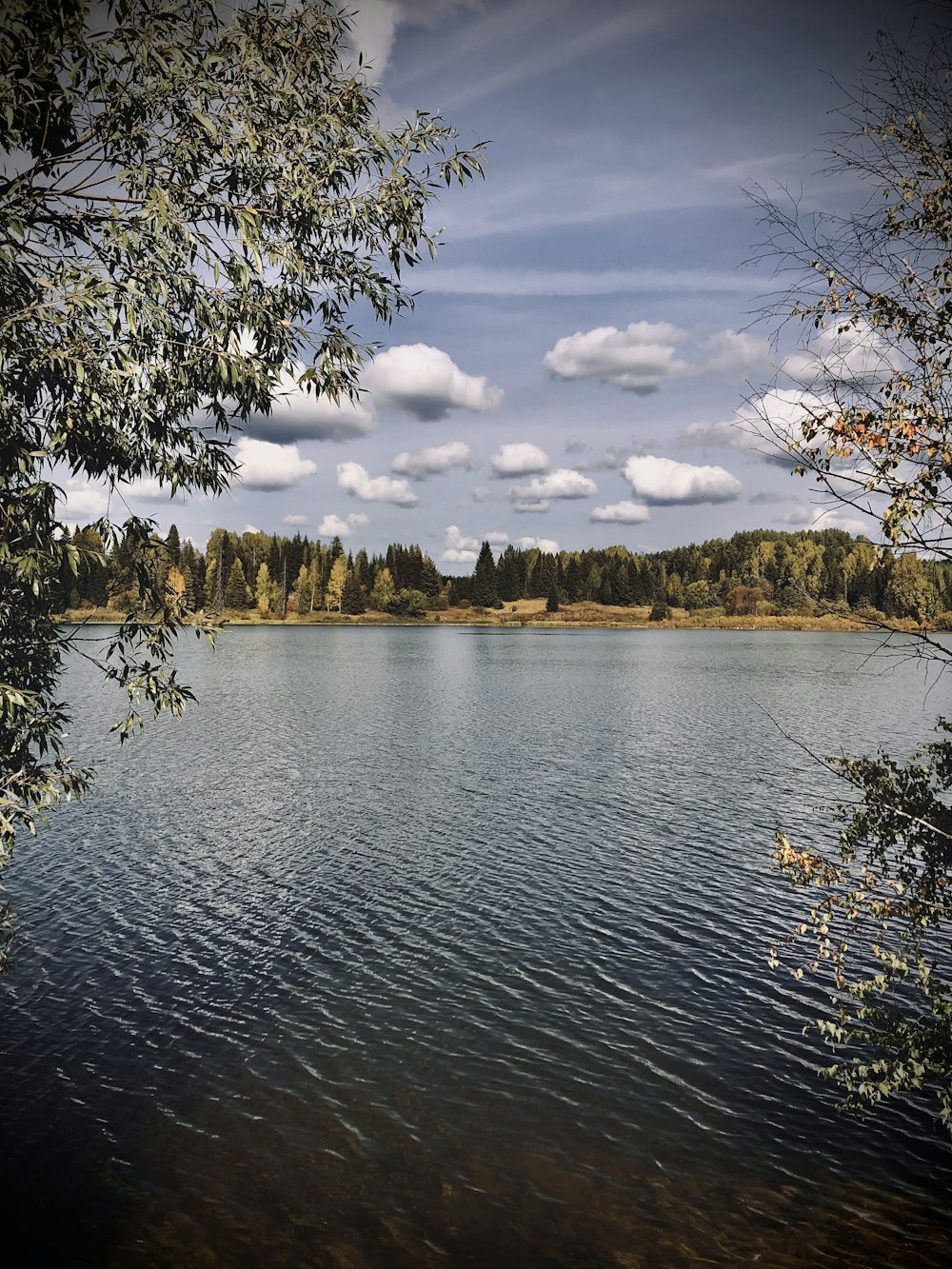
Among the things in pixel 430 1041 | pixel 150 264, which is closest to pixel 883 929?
pixel 430 1041

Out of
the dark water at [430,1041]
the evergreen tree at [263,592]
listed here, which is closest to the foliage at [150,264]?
the dark water at [430,1041]

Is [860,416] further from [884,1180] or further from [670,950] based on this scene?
[670,950]

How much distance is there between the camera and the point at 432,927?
1947cm

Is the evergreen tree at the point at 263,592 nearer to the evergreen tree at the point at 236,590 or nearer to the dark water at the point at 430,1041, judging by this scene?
the evergreen tree at the point at 236,590

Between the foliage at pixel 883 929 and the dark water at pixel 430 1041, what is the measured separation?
105 centimetres

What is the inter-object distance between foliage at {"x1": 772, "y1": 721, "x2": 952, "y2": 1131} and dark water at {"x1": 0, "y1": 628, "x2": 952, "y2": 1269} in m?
1.05

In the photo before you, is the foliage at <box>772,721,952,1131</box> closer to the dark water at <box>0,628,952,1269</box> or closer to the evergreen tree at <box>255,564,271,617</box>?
the dark water at <box>0,628,952,1269</box>

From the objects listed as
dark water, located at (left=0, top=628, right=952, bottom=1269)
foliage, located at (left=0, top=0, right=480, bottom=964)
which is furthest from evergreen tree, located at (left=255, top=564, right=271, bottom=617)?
foliage, located at (left=0, top=0, right=480, bottom=964)

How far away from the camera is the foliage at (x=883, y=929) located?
1097 centimetres

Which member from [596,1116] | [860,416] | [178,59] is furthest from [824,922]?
[178,59]

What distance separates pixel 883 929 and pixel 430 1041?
7.90 meters

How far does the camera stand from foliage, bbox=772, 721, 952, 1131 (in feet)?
36.0

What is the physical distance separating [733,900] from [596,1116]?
9.57m

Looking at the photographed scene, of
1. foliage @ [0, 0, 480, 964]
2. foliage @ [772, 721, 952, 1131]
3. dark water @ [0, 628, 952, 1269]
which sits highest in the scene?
foliage @ [0, 0, 480, 964]
